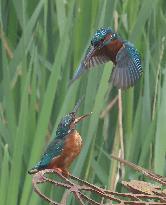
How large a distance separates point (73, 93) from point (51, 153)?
440mm

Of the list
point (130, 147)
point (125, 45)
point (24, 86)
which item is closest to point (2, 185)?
point (24, 86)

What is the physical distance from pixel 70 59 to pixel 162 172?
0.88ft

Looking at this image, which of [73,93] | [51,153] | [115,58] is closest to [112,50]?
[115,58]

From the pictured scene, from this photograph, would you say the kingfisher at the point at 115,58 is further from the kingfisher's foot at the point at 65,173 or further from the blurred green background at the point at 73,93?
the blurred green background at the point at 73,93

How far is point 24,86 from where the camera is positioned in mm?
1124

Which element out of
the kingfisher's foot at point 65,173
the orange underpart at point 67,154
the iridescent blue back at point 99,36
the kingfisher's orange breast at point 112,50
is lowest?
the kingfisher's foot at point 65,173

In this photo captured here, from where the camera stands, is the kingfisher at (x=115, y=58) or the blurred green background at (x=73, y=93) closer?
the kingfisher at (x=115, y=58)

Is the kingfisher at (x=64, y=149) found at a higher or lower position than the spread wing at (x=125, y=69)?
lower

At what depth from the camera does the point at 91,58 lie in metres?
0.66

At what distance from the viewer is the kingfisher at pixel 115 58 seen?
62 centimetres

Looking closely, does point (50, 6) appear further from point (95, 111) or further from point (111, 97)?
point (95, 111)

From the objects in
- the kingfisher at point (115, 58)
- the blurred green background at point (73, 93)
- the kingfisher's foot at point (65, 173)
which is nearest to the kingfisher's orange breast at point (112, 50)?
the kingfisher at point (115, 58)

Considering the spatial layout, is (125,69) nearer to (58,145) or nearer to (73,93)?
(58,145)

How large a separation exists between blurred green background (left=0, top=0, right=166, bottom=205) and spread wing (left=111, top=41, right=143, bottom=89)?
0.37 metres
